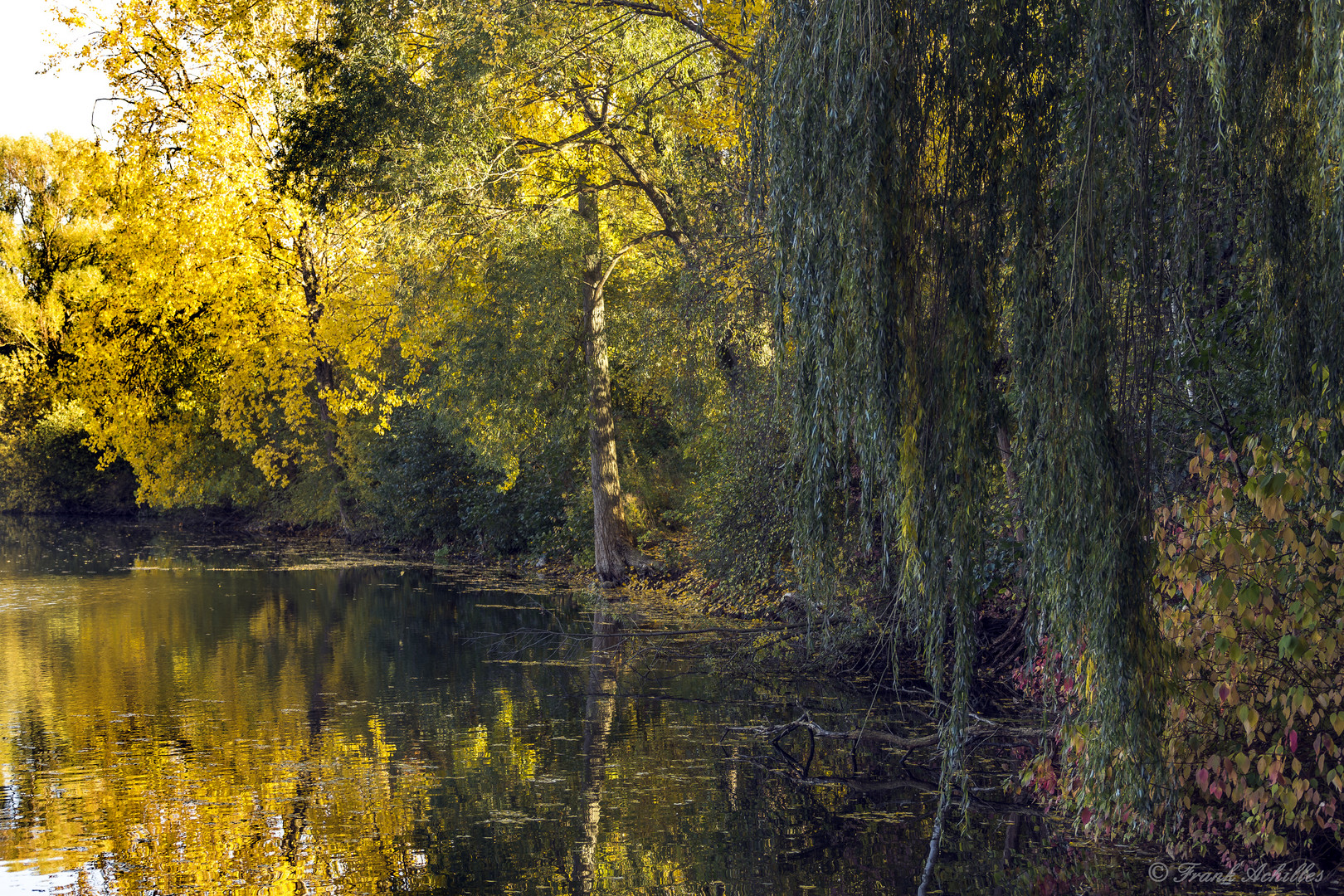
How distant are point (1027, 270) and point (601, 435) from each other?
1446 centimetres

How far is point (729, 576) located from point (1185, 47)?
887 cm

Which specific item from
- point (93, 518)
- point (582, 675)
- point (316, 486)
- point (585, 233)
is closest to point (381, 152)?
point (585, 233)

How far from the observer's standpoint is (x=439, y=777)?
915 centimetres

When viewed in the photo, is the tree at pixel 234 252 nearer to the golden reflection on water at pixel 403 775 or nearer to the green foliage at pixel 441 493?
the green foliage at pixel 441 493

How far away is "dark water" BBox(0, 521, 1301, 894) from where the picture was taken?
277 inches

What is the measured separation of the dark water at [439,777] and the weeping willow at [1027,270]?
2178mm

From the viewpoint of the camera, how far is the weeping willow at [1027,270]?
5.23 metres

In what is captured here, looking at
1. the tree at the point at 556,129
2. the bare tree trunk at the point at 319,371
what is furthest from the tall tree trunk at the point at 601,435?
the bare tree trunk at the point at 319,371

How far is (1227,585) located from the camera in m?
6.05

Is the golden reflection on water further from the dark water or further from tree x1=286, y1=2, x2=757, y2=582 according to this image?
tree x1=286, y1=2, x2=757, y2=582

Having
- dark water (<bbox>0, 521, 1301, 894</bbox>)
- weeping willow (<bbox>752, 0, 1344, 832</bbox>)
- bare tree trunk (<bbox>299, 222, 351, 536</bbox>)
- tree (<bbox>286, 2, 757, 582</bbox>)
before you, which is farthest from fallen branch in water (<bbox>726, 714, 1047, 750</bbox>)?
bare tree trunk (<bbox>299, 222, 351, 536</bbox>)

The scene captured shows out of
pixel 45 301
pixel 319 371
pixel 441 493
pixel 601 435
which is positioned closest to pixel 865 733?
pixel 601 435

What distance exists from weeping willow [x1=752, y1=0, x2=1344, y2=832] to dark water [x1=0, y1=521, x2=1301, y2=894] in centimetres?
218

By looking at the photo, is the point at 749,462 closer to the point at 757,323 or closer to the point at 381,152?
the point at 757,323
